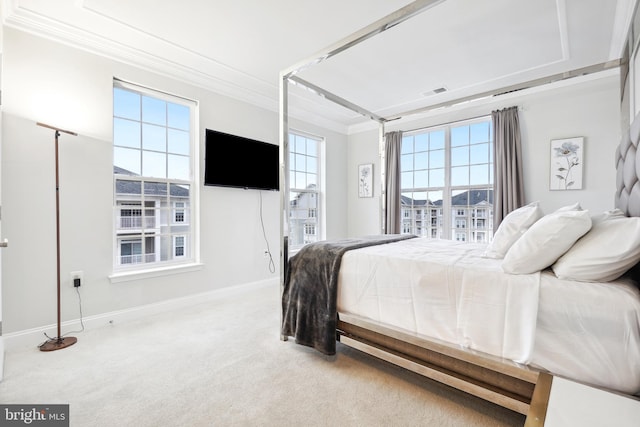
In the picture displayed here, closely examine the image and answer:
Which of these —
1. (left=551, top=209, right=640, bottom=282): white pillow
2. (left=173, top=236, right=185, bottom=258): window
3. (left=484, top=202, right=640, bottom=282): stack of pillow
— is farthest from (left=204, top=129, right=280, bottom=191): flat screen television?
(left=551, top=209, right=640, bottom=282): white pillow

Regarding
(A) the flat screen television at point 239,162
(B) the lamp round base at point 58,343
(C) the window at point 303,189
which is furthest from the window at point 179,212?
(C) the window at point 303,189

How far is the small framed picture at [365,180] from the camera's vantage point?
212 inches

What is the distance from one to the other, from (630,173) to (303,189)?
3853 mm

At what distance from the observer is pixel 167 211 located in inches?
131

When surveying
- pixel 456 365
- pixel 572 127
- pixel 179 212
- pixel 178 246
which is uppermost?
pixel 572 127

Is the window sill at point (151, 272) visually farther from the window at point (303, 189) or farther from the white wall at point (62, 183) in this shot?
the window at point (303, 189)

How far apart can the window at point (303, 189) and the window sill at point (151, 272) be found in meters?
1.75

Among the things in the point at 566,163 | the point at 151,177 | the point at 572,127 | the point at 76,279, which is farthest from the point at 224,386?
the point at 572,127

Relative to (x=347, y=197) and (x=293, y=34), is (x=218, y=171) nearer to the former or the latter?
→ (x=293, y=34)

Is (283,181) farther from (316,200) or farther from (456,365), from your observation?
(316,200)

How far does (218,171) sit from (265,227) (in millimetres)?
1049

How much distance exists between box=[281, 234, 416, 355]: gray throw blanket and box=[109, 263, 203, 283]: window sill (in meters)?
1.57

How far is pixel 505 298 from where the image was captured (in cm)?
142

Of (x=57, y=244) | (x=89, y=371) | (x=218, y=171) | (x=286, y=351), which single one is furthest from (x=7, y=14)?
(x=286, y=351)
